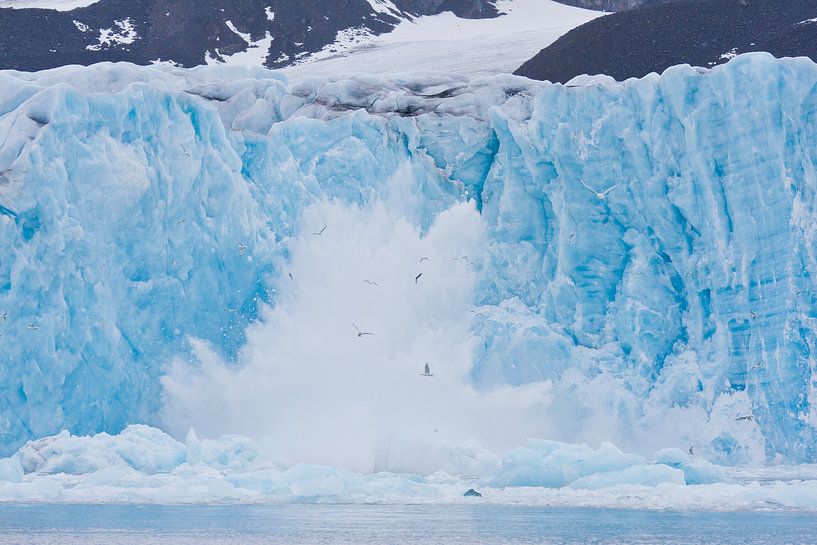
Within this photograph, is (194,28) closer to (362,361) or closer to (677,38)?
(677,38)

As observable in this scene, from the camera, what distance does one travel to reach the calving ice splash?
1964 centimetres

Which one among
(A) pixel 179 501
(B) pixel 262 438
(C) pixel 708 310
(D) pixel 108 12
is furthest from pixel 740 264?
(D) pixel 108 12

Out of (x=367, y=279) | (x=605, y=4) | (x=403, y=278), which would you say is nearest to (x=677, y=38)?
(x=605, y=4)

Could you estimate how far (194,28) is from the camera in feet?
141

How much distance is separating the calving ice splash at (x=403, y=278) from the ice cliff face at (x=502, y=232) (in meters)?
0.04

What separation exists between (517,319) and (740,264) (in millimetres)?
3724

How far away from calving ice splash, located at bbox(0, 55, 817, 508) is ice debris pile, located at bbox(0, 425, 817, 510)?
0.23 ft

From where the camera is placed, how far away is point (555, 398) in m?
21.3

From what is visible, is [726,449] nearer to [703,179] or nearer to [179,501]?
[703,179]

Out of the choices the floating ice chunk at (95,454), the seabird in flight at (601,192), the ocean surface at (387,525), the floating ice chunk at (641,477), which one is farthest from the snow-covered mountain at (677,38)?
the ocean surface at (387,525)

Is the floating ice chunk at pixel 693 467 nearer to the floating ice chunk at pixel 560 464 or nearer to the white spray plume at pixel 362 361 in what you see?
the floating ice chunk at pixel 560 464

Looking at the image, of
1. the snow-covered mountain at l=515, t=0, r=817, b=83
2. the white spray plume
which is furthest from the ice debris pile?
the snow-covered mountain at l=515, t=0, r=817, b=83

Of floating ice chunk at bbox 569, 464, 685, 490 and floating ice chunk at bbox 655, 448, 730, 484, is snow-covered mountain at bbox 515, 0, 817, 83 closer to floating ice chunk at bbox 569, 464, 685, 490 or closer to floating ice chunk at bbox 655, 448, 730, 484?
floating ice chunk at bbox 655, 448, 730, 484

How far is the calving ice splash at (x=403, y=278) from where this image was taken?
19.6 metres
